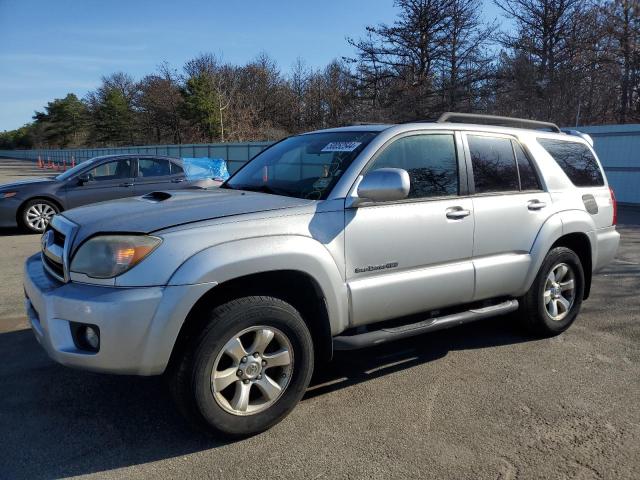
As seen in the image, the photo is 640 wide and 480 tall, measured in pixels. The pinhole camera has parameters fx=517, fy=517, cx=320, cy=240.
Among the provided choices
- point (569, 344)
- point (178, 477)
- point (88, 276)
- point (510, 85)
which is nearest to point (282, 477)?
point (178, 477)

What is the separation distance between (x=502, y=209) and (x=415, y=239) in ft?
3.24

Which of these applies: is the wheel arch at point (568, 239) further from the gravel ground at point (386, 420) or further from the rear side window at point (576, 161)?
the gravel ground at point (386, 420)

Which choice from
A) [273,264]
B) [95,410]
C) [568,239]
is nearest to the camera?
[273,264]

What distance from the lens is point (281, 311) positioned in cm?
299

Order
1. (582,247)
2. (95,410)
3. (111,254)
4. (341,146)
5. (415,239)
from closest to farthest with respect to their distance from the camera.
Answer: (111,254), (95,410), (415,239), (341,146), (582,247)

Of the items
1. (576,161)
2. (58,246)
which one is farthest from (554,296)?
(58,246)

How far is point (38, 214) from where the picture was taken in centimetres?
1015

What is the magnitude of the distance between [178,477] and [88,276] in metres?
1.15

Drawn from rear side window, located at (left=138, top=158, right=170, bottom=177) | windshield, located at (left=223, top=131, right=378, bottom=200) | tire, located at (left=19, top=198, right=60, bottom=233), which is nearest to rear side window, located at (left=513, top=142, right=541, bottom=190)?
windshield, located at (left=223, top=131, right=378, bottom=200)

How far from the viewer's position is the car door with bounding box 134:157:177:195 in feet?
34.1

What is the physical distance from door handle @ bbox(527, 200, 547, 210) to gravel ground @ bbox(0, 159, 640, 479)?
47.0 inches

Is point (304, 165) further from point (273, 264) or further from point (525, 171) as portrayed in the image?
point (525, 171)

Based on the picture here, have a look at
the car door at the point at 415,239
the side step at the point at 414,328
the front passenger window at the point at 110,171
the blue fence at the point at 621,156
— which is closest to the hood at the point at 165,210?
the car door at the point at 415,239

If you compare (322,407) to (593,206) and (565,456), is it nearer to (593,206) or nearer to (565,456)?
(565,456)
